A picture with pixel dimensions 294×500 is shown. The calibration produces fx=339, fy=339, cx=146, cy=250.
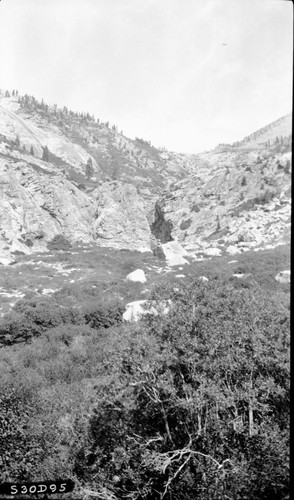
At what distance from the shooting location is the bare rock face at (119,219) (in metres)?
48.7

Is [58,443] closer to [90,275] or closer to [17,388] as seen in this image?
[17,388]

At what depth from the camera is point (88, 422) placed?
26.8ft

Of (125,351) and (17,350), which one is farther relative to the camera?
(17,350)

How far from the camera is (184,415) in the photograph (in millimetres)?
7031

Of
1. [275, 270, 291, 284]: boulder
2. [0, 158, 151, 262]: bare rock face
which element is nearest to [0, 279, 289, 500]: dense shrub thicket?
[275, 270, 291, 284]: boulder

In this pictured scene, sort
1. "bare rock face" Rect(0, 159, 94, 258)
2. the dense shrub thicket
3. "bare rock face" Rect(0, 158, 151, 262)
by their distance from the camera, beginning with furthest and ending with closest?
1. "bare rock face" Rect(0, 158, 151, 262)
2. "bare rock face" Rect(0, 159, 94, 258)
3. the dense shrub thicket

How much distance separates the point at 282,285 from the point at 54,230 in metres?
34.9

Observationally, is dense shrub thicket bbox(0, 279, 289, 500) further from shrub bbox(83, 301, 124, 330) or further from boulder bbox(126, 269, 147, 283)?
boulder bbox(126, 269, 147, 283)

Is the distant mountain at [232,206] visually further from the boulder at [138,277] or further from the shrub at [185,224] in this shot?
the boulder at [138,277]

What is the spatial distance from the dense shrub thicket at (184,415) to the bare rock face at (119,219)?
1450 inches

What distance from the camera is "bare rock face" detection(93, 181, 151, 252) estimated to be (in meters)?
48.7

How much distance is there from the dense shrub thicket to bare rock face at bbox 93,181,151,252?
3683cm

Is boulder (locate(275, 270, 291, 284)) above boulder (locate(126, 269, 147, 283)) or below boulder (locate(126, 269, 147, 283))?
above

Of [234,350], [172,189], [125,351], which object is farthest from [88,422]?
[172,189]
